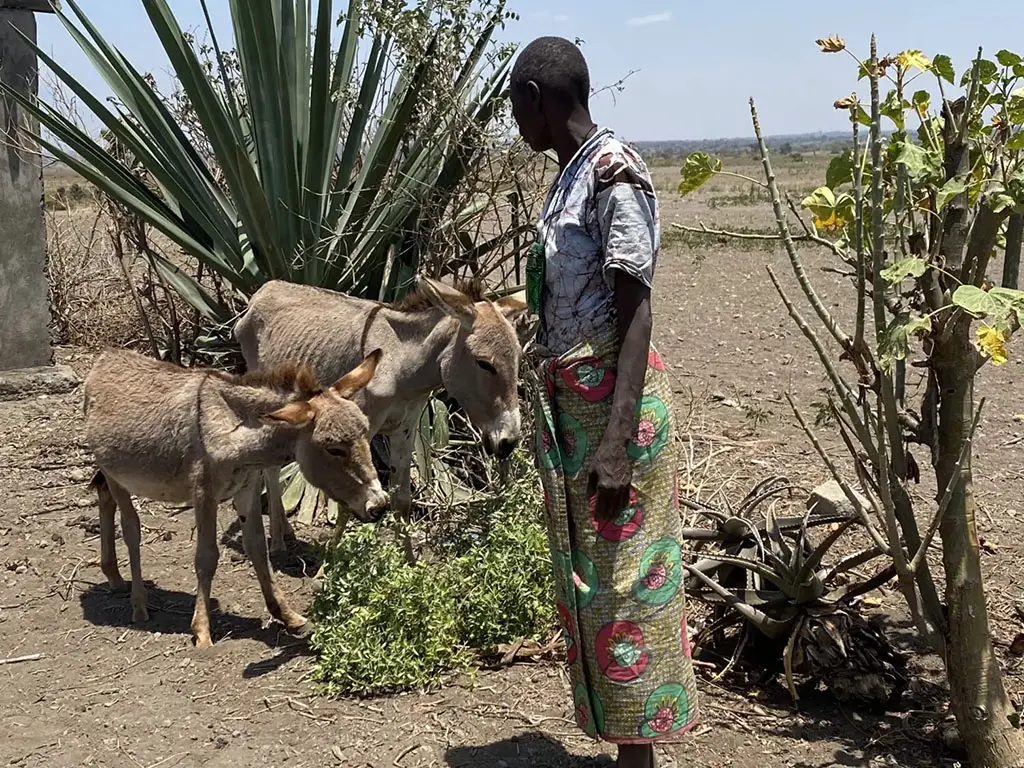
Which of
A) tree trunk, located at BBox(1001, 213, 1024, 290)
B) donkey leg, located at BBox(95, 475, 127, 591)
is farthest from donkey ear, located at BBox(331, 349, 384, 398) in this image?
tree trunk, located at BBox(1001, 213, 1024, 290)

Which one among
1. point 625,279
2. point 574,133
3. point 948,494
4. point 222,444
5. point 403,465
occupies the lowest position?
point 403,465

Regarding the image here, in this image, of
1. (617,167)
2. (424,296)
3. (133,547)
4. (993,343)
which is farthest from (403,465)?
(993,343)

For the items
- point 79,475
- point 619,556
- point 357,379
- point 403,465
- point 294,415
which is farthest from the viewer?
point 79,475

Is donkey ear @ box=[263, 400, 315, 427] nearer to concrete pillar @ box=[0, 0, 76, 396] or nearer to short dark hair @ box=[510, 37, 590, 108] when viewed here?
short dark hair @ box=[510, 37, 590, 108]

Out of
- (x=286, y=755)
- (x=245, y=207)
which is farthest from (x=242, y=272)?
(x=286, y=755)

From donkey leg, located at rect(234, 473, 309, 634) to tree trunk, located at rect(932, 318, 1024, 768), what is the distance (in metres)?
2.92

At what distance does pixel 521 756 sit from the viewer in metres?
3.78

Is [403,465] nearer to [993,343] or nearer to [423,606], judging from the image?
[423,606]

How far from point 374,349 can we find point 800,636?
2681 millimetres

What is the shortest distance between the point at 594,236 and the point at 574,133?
0.32 meters

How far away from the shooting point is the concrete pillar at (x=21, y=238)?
7938mm

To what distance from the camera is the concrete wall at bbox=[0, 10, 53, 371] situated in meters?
7.97

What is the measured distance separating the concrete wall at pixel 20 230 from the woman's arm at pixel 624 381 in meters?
6.73

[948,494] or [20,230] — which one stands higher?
[20,230]
